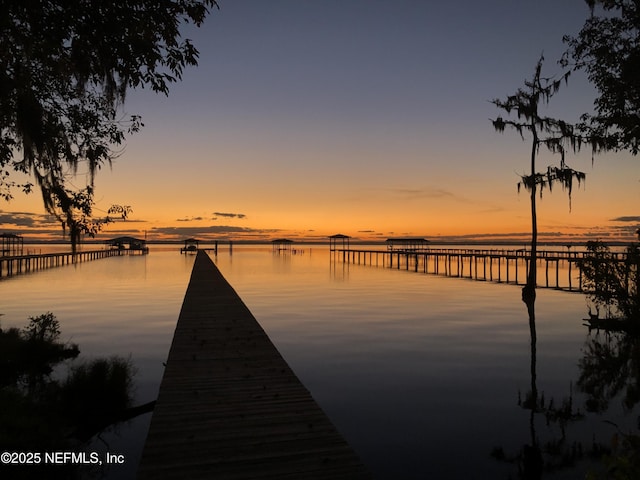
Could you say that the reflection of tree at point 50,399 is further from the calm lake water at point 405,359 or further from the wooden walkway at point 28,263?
the wooden walkway at point 28,263

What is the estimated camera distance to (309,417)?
5.43m

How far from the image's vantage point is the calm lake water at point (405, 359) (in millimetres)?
7508

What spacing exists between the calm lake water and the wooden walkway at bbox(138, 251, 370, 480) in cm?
171

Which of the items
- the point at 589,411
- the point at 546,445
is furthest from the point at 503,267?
the point at 546,445

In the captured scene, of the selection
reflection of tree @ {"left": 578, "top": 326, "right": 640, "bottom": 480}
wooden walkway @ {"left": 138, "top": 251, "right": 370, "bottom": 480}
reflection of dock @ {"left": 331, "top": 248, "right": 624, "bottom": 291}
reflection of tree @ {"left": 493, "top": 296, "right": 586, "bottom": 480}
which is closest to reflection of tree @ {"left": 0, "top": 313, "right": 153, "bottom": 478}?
wooden walkway @ {"left": 138, "top": 251, "right": 370, "bottom": 480}

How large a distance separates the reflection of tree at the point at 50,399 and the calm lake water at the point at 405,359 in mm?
522

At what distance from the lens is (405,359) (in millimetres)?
12664

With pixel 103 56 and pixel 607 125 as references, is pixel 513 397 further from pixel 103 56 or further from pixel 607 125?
pixel 103 56

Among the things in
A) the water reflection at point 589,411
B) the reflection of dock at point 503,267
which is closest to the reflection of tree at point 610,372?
the water reflection at point 589,411

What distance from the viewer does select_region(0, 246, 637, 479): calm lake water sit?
751 cm

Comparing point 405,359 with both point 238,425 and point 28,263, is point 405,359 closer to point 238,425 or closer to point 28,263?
point 238,425

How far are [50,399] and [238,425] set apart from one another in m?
5.17

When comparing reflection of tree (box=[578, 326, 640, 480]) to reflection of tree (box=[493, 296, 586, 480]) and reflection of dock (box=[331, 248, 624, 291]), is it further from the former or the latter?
reflection of dock (box=[331, 248, 624, 291])

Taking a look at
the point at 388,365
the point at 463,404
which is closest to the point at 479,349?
the point at 388,365
